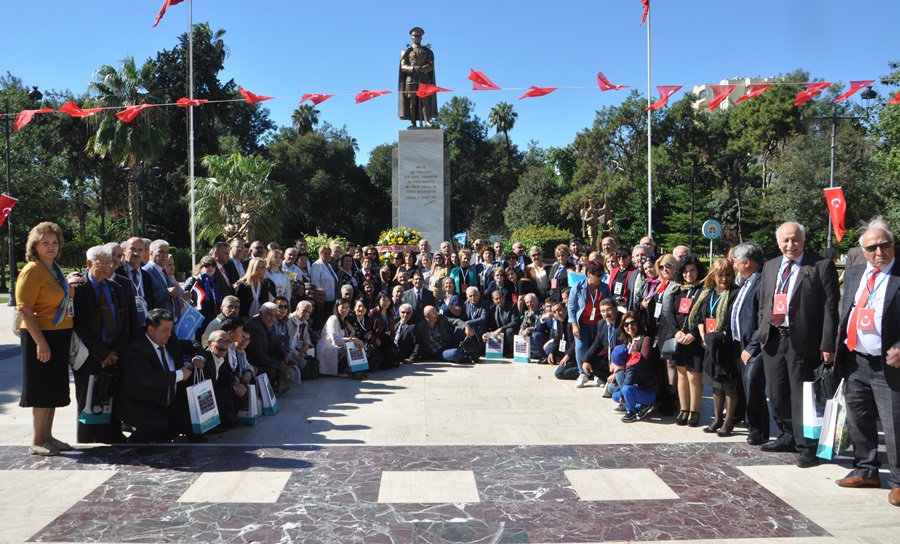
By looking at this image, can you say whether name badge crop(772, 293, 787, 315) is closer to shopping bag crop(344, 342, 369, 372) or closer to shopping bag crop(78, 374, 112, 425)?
shopping bag crop(344, 342, 369, 372)

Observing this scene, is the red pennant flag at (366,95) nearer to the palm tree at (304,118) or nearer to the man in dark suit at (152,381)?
the man in dark suit at (152,381)

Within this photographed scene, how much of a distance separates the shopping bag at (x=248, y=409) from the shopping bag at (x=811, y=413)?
4477 millimetres

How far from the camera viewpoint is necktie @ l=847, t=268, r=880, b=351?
15.1 feet

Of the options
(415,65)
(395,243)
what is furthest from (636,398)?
(415,65)

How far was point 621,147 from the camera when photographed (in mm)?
47375

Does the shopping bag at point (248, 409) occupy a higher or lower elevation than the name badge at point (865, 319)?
lower

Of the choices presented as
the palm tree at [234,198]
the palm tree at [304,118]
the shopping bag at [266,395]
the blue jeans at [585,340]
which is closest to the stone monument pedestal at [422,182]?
the blue jeans at [585,340]

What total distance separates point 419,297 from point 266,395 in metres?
3.77

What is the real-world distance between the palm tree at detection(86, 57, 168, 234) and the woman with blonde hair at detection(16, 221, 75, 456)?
2350 cm

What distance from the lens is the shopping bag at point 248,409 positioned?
6.33 metres

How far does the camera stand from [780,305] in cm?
527

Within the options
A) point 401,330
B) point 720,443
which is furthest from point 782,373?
point 401,330

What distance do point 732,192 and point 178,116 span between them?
109ft

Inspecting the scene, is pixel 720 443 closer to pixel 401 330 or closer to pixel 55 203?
pixel 401 330
